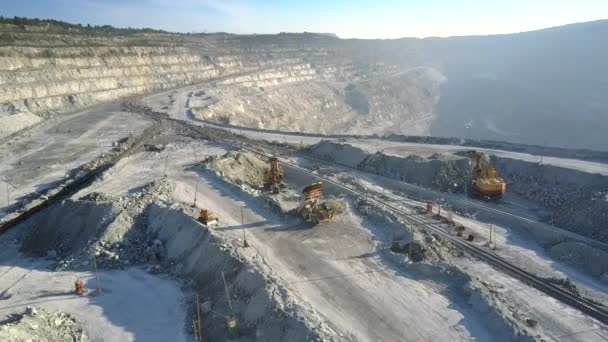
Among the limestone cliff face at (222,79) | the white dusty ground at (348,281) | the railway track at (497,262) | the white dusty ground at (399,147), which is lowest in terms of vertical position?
the railway track at (497,262)

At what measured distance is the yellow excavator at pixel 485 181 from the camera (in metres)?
28.6

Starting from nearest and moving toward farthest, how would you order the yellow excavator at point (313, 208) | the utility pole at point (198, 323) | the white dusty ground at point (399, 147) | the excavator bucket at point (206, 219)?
the utility pole at point (198, 323) → the excavator bucket at point (206, 219) → the yellow excavator at point (313, 208) → the white dusty ground at point (399, 147)

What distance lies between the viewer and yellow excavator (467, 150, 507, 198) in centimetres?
2862

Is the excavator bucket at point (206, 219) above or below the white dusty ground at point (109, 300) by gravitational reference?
above

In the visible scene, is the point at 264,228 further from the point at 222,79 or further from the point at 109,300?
the point at 222,79

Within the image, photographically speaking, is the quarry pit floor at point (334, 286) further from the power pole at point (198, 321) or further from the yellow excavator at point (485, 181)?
the yellow excavator at point (485, 181)

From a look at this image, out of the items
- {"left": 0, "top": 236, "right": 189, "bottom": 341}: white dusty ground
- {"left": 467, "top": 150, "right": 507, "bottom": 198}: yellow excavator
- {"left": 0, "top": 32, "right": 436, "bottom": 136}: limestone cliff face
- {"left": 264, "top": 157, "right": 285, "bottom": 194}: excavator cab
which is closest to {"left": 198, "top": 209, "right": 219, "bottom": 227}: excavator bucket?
{"left": 0, "top": 236, "right": 189, "bottom": 341}: white dusty ground

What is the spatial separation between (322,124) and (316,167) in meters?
42.1

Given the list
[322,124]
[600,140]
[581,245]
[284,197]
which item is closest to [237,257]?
[284,197]

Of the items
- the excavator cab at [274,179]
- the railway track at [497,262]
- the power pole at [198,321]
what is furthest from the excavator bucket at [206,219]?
the railway track at [497,262]

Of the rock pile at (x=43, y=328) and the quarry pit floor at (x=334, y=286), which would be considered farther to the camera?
the quarry pit floor at (x=334, y=286)

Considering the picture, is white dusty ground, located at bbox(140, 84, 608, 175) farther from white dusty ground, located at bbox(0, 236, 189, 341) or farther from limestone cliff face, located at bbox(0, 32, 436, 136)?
white dusty ground, located at bbox(0, 236, 189, 341)

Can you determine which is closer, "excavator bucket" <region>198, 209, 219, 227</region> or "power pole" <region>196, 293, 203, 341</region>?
"power pole" <region>196, 293, 203, 341</region>

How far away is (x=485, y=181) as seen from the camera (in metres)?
28.8
